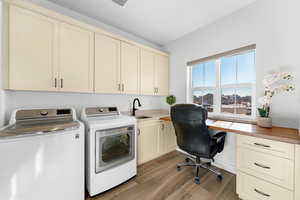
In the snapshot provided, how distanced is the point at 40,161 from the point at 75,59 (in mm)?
1321

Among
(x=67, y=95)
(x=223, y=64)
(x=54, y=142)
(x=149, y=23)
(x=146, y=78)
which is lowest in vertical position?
(x=54, y=142)

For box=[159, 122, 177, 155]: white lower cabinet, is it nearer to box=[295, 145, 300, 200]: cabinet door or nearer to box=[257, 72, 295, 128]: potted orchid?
box=[257, 72, 295, 128]: potted orchid

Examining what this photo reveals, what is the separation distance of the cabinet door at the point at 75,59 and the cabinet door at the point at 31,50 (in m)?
0.10

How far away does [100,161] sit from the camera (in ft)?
5.02

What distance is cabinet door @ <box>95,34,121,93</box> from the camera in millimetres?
1964

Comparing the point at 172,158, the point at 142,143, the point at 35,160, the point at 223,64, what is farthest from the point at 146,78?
the point at 35,160

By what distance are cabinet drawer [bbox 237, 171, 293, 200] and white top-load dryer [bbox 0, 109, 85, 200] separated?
1.85 metres

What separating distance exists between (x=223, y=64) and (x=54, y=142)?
2764 mm

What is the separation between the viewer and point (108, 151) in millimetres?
1636

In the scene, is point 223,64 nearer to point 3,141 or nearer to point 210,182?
point 210,182

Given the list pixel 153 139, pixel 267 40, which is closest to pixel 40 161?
pixel 153 139

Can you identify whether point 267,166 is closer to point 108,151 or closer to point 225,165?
point 225,165

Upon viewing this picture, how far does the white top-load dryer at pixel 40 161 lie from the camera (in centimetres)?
99

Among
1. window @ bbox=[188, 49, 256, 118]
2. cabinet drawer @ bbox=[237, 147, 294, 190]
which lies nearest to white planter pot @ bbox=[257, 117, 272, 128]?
window @ bbox=[188, 49, 256, 118]
